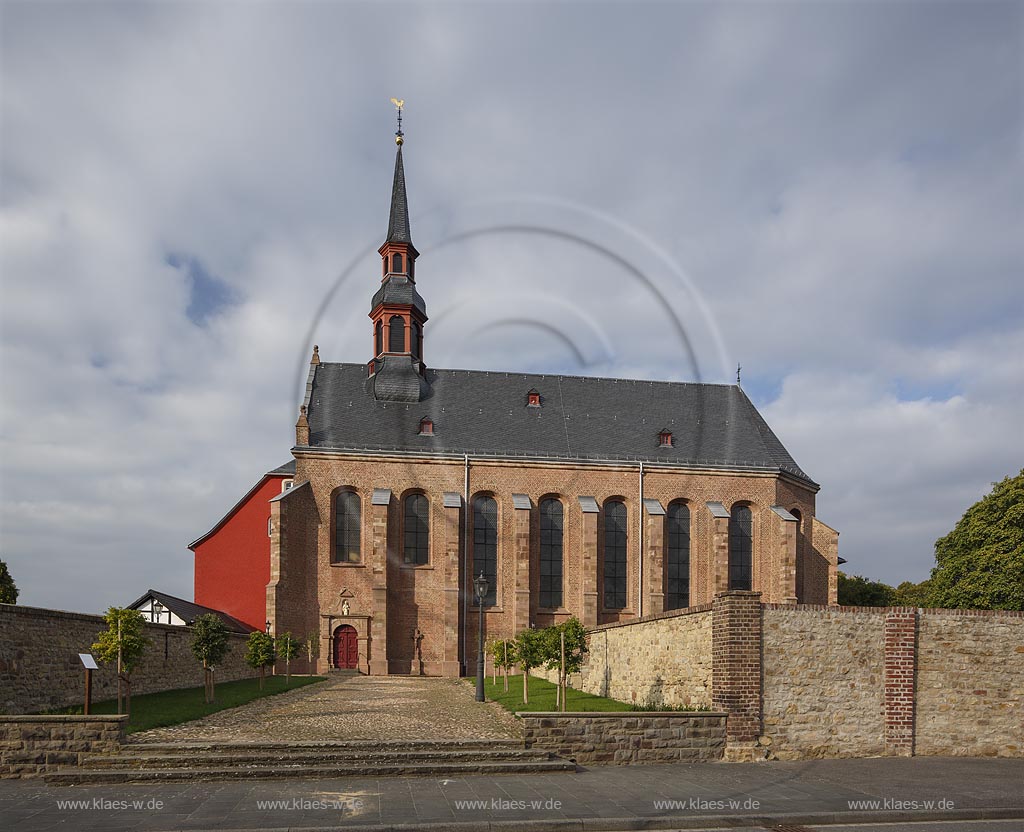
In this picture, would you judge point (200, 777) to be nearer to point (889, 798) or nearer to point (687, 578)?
point (889, 798)

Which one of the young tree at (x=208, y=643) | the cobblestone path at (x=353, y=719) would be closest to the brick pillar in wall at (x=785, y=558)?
the cobblestone path at (x=353, y=719)

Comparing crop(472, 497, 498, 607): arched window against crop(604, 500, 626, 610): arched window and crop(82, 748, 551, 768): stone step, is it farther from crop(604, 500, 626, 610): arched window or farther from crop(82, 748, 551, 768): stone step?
crop(82, 748, 551, 768): stone step

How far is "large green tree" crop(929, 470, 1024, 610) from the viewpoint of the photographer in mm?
38438

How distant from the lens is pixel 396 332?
47.5m

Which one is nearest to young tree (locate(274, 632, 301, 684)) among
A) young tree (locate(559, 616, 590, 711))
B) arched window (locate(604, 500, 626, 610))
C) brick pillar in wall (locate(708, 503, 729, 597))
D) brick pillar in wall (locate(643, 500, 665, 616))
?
arched window (locate(604, 500, 626, 610))

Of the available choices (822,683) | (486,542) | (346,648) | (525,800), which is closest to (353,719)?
(525,800)

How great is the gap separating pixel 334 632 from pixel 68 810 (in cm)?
3024

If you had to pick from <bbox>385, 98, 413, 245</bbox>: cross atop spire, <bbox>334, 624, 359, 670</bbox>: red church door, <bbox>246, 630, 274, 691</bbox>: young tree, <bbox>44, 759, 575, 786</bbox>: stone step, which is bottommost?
<bbox>334, 624, 359, 670</bbox>: red church door

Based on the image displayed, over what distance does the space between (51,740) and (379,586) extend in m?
27.3

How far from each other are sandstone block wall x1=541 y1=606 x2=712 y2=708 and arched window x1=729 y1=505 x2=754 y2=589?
20.9 meters

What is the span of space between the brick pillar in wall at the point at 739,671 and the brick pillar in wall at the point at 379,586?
2648 cm

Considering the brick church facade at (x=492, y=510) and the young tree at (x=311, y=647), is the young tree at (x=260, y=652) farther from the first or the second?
the young tree at (x=311, y=647)

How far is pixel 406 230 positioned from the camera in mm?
49312

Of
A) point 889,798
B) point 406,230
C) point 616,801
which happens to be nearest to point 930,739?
point 889,798
